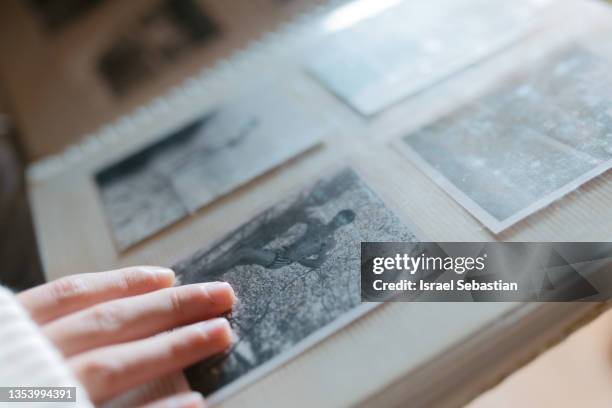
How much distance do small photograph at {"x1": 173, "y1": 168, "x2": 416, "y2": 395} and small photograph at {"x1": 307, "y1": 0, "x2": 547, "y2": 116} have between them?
15cm

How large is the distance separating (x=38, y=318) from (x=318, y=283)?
0.23 metres

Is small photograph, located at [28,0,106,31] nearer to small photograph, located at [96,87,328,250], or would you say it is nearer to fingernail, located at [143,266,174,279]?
small photograph, located at [96,87,328,250]

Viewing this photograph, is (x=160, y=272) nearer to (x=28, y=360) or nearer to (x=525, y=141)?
(x=28, y=360)

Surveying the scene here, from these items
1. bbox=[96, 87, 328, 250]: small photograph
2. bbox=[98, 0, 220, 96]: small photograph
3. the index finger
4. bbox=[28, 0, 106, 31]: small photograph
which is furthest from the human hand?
bbox=[28, 0, 106, 31]: small photograph

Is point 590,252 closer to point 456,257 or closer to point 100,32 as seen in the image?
Result: point 456,257

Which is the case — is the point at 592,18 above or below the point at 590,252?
above

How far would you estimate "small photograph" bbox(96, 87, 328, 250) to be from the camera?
58 centimetres

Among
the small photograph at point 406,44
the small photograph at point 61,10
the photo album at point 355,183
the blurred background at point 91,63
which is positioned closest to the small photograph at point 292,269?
the photo album at point 355,183

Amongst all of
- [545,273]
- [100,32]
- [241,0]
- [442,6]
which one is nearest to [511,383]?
[545,273]

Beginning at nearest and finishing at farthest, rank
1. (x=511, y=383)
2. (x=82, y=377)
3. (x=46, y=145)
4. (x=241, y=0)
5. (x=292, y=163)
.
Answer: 1. (x=82, y=377)
2. (x=292, y=163)
3. (x=511, y=383)
4. (x=46, y=145)
5. (x=241, y=0)

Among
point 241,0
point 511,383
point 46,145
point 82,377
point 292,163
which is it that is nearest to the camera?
point 82,377

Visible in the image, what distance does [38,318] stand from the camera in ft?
1.42

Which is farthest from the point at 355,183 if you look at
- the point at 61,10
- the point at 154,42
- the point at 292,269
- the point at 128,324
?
the point at 61,10

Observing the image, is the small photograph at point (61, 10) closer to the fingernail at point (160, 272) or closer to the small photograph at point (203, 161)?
the small photograph at point (203, 161)
